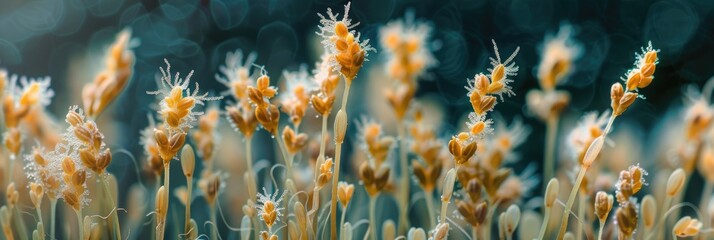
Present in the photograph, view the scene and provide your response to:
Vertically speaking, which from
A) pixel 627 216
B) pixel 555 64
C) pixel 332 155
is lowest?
pixel 627 216

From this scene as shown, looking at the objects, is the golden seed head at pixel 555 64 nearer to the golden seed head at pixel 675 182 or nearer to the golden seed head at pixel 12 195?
the golden seed head at pixel 675 182

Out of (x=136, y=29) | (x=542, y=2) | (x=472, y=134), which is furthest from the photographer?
(x=542, y=2)

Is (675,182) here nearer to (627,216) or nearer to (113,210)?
(627,216)

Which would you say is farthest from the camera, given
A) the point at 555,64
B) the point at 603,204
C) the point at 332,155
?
the point at 555,64

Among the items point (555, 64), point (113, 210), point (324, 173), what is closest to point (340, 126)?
point (324, 173)

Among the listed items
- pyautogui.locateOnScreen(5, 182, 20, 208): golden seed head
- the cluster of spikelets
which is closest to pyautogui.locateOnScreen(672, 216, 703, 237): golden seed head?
the cluster of spikelets

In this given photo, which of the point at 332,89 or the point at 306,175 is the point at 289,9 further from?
the point at 332,89

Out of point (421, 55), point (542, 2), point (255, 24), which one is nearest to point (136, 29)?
point (255, 24)

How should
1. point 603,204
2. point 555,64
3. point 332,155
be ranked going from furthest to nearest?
point 555,64
point 332,155
point 603,204

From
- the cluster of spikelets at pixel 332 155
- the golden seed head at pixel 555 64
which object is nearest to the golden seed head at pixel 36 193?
the cluster of spikelets at pixel 332 155

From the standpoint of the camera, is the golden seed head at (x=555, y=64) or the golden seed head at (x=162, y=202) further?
the golden seed head at (x=555, y=64)

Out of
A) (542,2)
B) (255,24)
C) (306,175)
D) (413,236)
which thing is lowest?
(413,236)
